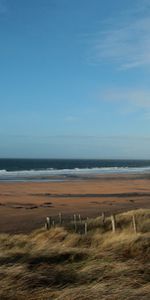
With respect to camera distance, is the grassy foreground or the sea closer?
the grassy foreground

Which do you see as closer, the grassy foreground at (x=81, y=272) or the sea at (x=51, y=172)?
the grassy foreground at (x=81, y=272)

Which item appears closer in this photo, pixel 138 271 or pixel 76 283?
pixel 76 283

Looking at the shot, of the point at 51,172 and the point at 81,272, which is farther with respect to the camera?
the point at 51,172

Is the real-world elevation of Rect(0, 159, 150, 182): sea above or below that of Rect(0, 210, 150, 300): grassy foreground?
above

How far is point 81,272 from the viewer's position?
853cm

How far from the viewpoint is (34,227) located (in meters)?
21.7

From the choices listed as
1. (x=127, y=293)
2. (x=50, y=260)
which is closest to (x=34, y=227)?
(x=50, y=260)

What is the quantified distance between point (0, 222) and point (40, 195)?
17.7m

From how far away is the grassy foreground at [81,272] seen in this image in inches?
274

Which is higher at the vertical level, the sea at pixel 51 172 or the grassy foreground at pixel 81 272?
the sea at pixel 51 172

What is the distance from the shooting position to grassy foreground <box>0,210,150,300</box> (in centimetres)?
696

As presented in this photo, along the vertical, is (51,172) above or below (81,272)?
above

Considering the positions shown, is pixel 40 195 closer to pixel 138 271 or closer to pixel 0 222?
pixel 0 222

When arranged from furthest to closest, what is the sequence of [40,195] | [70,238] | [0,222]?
[40,195], [0,222], [70,238]
